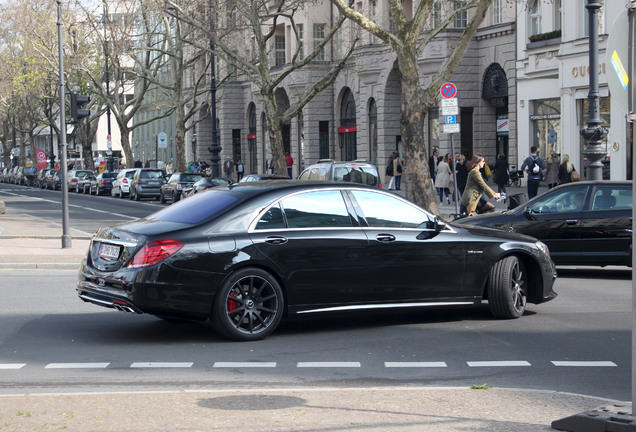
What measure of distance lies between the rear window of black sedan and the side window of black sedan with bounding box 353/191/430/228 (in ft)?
4.36

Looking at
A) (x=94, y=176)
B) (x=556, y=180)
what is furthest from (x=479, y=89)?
(x=94, y=176)

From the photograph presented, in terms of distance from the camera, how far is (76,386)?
23.2 ft

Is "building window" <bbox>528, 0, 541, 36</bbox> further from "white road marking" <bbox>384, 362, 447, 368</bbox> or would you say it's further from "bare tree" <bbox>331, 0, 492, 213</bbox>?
"white road marking" <bbox>384, 362, 447, 368</bbox>

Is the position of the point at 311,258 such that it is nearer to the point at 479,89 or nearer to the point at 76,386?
the point at 76,386

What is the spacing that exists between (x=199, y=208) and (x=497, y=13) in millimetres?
34289

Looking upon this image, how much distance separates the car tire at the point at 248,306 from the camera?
28.9 feet

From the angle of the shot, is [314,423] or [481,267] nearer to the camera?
[314,423]

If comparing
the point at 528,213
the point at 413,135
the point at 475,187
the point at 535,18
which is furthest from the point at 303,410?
the point at 535,18

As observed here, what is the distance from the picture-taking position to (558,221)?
47.8ft

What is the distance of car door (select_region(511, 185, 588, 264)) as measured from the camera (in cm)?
1445

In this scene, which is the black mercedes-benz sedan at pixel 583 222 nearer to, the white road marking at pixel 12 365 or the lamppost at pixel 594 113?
the lamppost at pixel 594 113

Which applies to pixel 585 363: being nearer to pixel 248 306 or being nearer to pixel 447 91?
pixel 248 306

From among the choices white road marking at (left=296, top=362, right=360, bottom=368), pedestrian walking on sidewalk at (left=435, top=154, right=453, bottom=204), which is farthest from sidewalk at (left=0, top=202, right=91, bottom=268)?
pedestrian walking on sidewalk at (left=435, top=154, right=453, bottom=204)

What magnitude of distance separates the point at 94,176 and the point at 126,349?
5208 centimetres
